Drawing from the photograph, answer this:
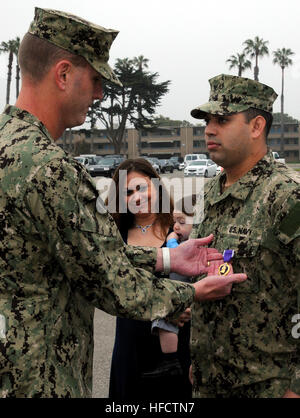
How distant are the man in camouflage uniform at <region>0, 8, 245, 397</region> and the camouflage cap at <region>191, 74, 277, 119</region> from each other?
83cm

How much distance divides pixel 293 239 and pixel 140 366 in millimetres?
1459

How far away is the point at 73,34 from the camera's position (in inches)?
70.9

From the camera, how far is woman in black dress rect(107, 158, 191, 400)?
9.88 feet

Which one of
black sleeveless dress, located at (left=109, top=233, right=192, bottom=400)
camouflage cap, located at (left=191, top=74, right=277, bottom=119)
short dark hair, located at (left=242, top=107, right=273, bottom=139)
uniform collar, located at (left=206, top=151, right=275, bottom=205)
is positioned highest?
camouflage cap, located at (left=191, top=74, right=277, bottom=119)

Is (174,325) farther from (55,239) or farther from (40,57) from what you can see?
(40,57)

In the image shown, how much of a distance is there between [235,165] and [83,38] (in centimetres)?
115

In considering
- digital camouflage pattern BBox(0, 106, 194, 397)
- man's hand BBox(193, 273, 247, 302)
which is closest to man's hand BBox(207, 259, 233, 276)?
man's hand BBox(193, 273, 247, 302)

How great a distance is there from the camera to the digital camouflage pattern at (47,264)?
64.2 inches

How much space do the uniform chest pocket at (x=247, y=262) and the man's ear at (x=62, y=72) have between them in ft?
3.71

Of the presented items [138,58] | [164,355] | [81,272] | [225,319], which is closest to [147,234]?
[164,355]

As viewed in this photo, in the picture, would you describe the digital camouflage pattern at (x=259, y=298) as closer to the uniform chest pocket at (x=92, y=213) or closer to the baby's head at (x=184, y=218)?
the uniform chest pocket at (x=92, y=213)

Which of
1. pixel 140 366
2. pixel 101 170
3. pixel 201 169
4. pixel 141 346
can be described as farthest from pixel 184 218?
pixel 101 170

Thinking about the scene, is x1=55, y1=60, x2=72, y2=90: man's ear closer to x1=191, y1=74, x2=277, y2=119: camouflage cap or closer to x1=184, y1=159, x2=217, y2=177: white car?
x1=191, y1=74, x2=277, y2=119: camouflage cap
